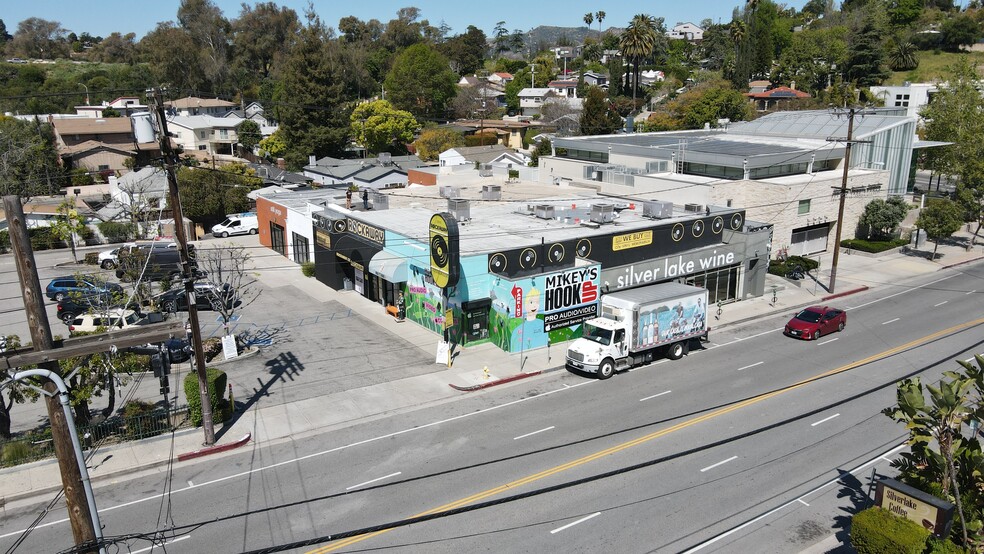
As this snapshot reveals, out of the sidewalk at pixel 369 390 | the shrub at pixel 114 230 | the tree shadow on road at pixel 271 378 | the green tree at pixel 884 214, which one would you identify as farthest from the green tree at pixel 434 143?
the tree shadow on road at pixel 271 378

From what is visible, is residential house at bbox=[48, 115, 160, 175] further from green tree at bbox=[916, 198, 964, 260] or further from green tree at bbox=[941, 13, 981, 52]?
green tree at bbox=[941, 13, 981, 52]

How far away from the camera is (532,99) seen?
Answer: 447ft

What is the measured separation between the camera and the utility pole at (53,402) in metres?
10.5

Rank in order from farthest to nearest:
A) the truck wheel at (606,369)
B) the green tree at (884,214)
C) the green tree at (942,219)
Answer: the green tree at (884,214) < the green tree at (942,219) < the truck wheel at (606,369)

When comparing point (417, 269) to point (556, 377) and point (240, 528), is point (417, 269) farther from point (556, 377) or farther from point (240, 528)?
point (240, 528)

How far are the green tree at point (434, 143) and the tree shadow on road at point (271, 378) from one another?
61158 mm

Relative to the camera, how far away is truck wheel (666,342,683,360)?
2912cm

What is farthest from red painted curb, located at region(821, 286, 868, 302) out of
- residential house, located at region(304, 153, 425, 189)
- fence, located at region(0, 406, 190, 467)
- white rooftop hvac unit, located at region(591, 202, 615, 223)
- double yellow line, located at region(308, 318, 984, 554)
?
residential house, located at region(304, 153, 425, 189)

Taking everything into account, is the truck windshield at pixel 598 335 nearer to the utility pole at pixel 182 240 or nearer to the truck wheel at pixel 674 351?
the truck wheel at pixel 674 351

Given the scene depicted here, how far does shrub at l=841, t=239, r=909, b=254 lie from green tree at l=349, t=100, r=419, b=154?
5905 cm

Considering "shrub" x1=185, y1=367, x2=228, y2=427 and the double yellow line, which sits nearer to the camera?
the double yellow line

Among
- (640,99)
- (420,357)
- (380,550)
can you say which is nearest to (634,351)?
(420,357)

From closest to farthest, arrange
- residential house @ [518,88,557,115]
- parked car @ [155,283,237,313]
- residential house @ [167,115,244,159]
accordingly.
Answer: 1. parked car @ [155,283,237,313]
2. residential house @ [167,115,244,159]
3. residential house @ [518,88,557,115]

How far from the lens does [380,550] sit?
620 inches
